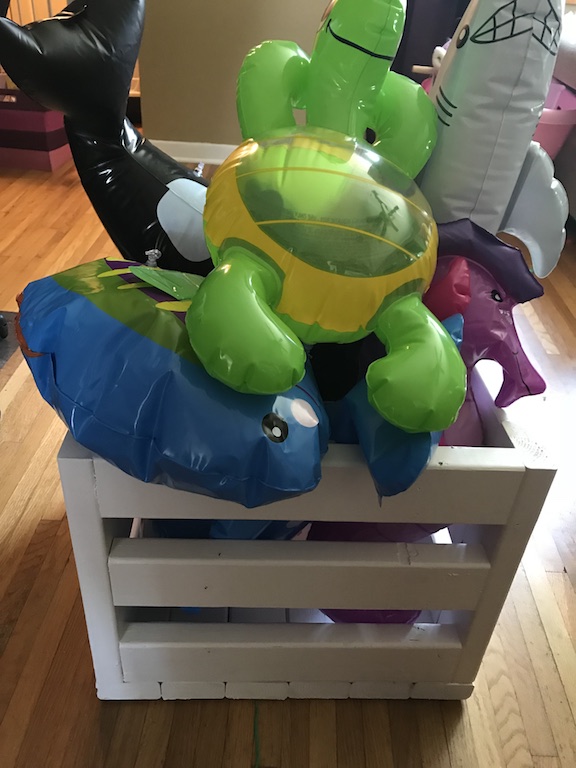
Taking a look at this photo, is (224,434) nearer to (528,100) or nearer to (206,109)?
(528,100)

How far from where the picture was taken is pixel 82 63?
71 centimetres

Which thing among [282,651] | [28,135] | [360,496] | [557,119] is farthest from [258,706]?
[28,135]

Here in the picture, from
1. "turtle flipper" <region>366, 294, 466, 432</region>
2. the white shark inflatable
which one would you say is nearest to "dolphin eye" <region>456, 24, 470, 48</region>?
the white shark inflatable

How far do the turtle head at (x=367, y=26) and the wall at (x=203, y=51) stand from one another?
171cm

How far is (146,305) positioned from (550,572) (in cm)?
85

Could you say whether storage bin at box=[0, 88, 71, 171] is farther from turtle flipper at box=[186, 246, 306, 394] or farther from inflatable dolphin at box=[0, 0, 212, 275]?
turtle flipper at box=[186, 246, 306, 394]

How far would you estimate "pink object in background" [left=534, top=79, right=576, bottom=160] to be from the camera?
2068 millimetres

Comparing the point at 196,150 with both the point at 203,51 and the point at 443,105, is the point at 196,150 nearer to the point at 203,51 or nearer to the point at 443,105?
the point at 203,51

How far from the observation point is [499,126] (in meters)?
0.67

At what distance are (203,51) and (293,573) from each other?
202 centimetres

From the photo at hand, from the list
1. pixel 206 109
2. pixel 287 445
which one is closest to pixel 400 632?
pixel 287 445

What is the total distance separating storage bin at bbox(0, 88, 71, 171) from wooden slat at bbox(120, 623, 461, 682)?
2020 mm

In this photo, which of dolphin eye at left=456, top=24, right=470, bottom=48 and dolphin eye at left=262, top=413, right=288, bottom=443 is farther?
dolphin eye at left=456, top=24, right=470, bottom=48

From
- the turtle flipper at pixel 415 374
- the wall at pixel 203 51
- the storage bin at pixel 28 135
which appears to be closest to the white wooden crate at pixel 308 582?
the turtle flipper at pixel 415 374
